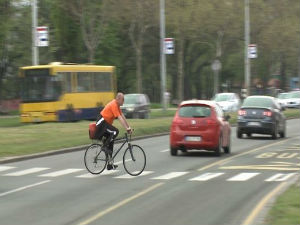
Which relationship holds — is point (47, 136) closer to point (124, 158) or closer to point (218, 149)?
point (218, 149)

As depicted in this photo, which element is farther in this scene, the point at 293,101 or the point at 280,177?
the point at 293,101

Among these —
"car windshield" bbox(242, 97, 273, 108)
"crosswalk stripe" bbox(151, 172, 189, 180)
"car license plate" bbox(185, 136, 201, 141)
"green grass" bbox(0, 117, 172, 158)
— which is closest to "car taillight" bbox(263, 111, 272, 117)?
"car windshield" bbox(242, 97, 273, 108)

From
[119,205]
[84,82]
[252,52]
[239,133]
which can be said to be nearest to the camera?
[119,205]

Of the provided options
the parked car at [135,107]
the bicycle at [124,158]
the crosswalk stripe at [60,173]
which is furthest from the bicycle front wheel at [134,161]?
the parked car at [135,107]

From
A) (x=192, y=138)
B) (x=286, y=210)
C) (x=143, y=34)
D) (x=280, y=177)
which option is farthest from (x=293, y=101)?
(x=286, y=210)

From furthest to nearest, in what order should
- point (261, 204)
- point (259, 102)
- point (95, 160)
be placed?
point (259, 102) → point (95, 160) → point (261, 204)

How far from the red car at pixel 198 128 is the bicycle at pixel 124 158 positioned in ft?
14.6

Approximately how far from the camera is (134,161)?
16.1 meters

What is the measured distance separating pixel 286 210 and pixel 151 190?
12.6 feet

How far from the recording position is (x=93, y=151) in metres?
16.4

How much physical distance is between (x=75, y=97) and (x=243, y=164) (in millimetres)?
18597

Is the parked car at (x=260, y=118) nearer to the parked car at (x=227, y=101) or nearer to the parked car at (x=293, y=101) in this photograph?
the parked car at (x=227, y=101)

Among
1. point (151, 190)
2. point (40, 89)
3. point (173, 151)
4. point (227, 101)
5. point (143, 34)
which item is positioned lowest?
point (173, 151)

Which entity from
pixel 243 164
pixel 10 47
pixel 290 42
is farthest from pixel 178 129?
pixel 290 42
